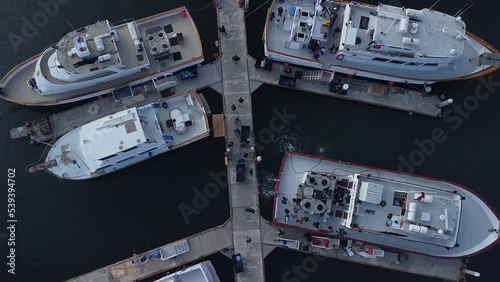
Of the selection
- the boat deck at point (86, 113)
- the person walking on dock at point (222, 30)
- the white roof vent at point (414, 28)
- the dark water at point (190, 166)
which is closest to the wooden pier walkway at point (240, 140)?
the person walking on dock at point (222, 30)

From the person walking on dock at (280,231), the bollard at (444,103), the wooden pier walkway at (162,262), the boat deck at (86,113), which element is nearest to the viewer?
the wooden pier walkway at (162,262)

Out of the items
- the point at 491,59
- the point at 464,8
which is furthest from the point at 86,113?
the point at 464,8

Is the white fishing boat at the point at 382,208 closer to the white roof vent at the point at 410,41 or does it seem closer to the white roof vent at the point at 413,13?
the white roof vent at the point at 410,41

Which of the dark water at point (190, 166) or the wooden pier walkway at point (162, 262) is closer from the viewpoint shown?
the wooden pier walkway at point (162, 262)

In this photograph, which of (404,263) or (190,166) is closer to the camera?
(404,263)

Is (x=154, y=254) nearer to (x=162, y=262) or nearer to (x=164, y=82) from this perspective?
(x=162, y=262)
